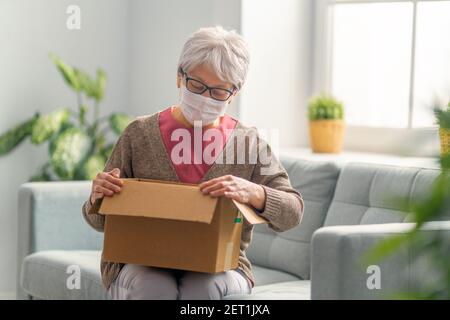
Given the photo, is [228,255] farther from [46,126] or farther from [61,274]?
[46,126]

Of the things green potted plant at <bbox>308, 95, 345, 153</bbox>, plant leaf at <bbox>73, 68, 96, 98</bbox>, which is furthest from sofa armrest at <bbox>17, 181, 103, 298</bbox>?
green potted plant at <bbox>308, 95, 345, 153</bbox>

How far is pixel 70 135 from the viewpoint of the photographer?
367 centimetres

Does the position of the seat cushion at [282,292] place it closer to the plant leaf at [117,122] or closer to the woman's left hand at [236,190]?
the woman's left hand at [236,190]

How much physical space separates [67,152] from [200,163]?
5.73ft

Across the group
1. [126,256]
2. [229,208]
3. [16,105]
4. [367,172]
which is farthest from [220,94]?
[16,105]

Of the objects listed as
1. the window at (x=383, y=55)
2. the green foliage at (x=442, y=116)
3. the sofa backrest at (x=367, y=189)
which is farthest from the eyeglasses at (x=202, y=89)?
the green foliage at (x=442, y=116)

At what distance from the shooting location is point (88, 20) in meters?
3.96

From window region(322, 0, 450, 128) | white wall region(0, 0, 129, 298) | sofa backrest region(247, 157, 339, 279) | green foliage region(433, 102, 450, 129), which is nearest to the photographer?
green foliage region(433, 102, 450, 129)

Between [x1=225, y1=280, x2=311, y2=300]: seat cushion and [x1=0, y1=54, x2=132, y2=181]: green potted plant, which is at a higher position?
[x1=0, y1=54, x2=132, y2=181]: green potted plant

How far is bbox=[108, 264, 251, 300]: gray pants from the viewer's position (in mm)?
1917

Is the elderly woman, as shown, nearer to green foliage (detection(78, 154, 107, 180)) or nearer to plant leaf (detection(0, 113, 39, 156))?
green foliage (detection(78, 154, 107, 180))

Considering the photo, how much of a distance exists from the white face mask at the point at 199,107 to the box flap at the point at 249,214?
30 centimetres

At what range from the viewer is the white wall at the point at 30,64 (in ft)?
12.3

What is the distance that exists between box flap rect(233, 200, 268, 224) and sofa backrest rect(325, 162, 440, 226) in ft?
2.42
